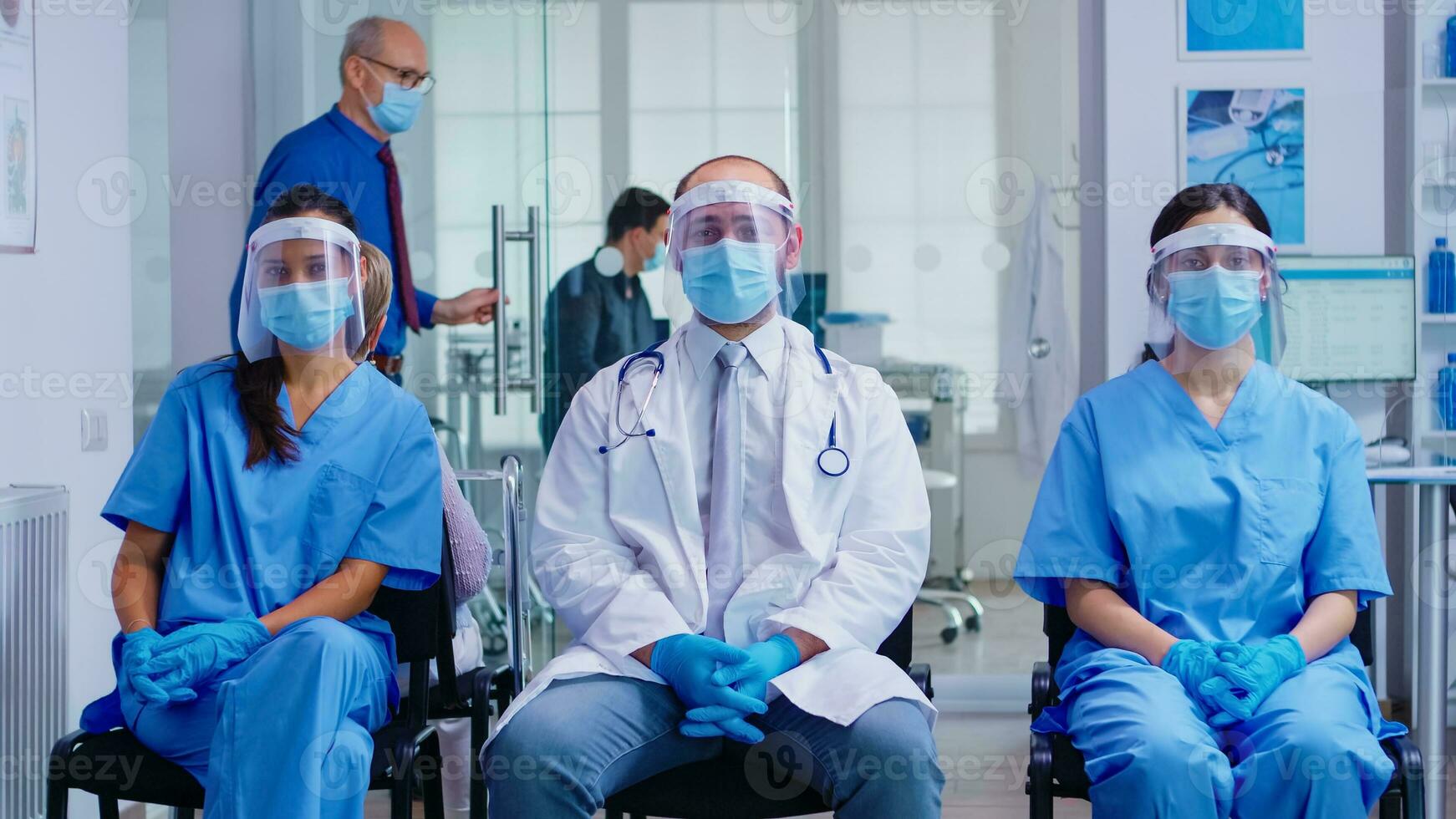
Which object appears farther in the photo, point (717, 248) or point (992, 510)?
point (992, 510)

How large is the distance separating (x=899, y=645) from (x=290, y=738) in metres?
0.87

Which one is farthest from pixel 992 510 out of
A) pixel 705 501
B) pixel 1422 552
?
pixel 705 501

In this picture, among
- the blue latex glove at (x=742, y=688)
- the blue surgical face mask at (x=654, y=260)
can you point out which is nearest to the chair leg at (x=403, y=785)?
the blue latex glove at (x=742, y=688)

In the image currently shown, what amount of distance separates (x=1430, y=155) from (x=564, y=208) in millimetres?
2278

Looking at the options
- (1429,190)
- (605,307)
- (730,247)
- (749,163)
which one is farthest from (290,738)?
(1429,190)

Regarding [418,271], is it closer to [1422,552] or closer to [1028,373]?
[1028,373]

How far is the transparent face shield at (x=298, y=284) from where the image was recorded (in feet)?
6.35

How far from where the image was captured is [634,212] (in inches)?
141

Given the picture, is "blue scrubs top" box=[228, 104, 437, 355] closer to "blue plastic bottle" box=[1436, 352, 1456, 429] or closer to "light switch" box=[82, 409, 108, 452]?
"light switch" box=[82, 409, 108, 452]

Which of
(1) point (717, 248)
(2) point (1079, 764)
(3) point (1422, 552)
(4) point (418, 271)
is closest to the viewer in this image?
(2) point (1079, 764)

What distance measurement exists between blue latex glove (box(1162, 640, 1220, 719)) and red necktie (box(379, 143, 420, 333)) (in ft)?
6.66

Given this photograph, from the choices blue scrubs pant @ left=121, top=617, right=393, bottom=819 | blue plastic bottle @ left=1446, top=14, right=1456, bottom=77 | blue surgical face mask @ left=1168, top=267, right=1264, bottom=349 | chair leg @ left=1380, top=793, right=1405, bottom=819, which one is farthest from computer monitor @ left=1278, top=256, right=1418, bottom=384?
blue scrubs pant @ left=121, top=617, right=393, bottom=819

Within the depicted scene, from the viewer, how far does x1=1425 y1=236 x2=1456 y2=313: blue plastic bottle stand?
10.2ft

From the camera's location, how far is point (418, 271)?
3.33 metres
